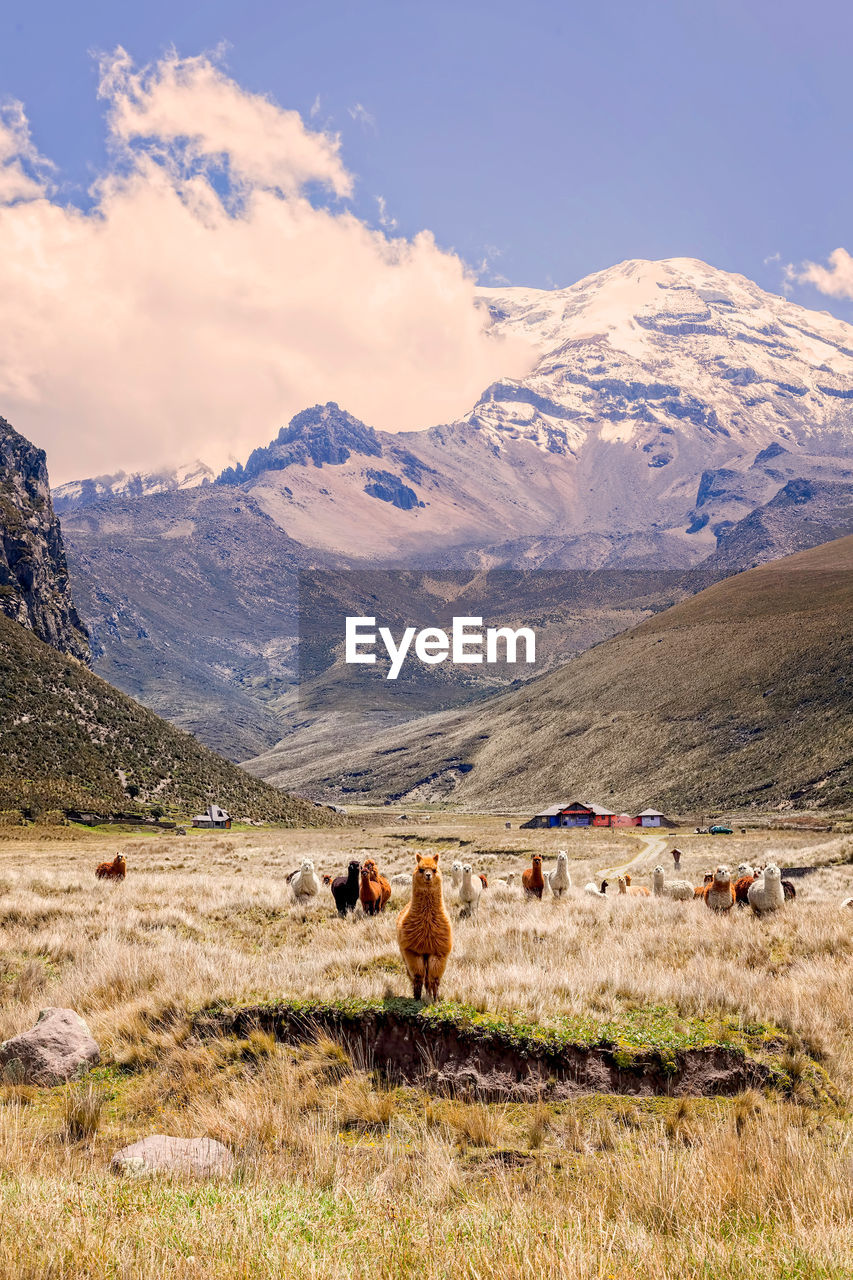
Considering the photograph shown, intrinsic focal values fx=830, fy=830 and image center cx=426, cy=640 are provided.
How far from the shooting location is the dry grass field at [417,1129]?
4363 mm

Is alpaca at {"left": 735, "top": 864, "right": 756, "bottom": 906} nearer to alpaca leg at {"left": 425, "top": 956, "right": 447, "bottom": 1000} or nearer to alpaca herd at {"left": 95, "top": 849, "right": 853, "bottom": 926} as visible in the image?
alpaca herd at {"left": 95, "top": 849, "right": 853, "bottom": 926}

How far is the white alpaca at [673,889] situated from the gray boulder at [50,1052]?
625 inches

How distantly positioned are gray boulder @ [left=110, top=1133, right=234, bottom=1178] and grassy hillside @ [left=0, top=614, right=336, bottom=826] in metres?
64.9

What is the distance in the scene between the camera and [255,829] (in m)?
79.6

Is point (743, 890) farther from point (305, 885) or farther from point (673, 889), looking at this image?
point (305, 885)

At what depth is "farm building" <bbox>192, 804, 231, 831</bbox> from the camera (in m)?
74.3

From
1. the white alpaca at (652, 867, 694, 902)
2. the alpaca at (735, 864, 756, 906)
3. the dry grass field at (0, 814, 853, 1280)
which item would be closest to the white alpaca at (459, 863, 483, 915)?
the dry grass field at (0, 814, 853, 1280)

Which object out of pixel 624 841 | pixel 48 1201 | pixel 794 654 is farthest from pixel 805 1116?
pixel 794 654

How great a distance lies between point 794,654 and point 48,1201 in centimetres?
14717

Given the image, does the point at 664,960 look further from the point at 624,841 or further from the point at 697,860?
the point at 624,841

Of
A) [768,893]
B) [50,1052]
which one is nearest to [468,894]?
[768,893]

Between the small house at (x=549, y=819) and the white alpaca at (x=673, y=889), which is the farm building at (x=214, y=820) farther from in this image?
the white alpaca at (x=673, y=889)

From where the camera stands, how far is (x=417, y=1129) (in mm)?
7285

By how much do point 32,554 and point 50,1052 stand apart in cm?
12503
